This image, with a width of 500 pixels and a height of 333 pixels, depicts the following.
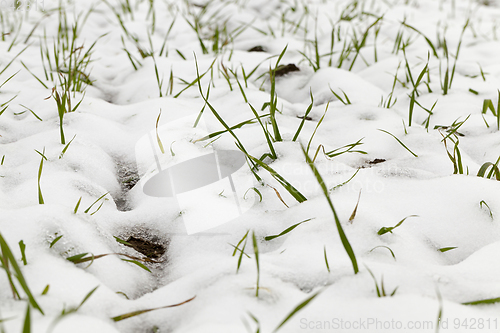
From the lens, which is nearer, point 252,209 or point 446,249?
point 446,249

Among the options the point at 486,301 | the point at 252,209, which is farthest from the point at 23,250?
the point at 486,301

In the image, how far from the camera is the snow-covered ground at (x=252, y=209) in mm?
696

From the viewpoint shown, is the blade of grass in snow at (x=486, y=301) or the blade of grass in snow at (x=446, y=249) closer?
the blade of grass in snow at (x=486, y=301)

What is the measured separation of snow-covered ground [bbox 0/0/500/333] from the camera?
2.28 ft

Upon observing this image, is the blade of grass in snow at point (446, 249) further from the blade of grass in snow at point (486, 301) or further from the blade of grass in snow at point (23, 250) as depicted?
the blade of grass in snow at point (23, 250)

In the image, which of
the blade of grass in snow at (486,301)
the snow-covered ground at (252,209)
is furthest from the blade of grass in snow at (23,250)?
the blade of grass in snow at (486,301)

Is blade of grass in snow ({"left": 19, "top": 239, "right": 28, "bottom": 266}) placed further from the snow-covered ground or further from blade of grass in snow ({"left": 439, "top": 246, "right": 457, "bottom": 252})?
blade of grass in snow ({"left": 439, "top": 246, "right": 457, "bottom": 252})

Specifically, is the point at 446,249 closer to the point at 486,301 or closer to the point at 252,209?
the point at 486,301

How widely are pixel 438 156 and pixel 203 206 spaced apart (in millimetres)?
786

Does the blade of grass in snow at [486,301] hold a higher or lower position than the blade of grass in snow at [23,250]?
lower

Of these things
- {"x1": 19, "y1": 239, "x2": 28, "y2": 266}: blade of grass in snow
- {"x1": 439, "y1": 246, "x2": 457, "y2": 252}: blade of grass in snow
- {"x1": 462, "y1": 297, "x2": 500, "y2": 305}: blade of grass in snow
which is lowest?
{"x1": 439, "y1": 246, "x2": 457, "y2": 252}: blade of grass in snow

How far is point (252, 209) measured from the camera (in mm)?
1077

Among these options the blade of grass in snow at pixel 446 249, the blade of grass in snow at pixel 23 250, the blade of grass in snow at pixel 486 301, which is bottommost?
the blade of grass in snow at pixel 446 249

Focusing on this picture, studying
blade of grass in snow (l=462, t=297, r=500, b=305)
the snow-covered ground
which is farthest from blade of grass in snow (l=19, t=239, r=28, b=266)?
blade of grass in snow (l=462, t=297, r=500, b=305)
